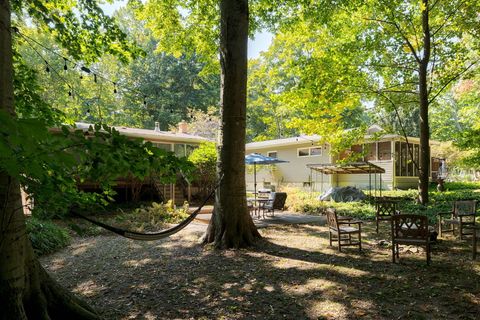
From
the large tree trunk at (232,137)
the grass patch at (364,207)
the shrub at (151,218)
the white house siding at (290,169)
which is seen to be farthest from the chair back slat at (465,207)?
the white house siding at (290,169)

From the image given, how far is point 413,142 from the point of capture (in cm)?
2020

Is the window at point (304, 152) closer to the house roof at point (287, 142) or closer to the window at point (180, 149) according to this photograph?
the house roof at point (287, 142)

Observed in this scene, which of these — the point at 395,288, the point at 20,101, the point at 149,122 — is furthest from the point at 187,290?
the point at 149,122

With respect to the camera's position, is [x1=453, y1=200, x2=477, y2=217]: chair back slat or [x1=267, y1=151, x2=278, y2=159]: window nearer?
[x1=453, y1=200, x2=477, y2=217]: chair back slat

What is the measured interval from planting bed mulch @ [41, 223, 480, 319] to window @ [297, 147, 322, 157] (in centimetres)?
1418

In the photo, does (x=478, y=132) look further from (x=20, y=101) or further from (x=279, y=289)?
(x=20, y=101)

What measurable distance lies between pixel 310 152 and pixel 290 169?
6.58ft

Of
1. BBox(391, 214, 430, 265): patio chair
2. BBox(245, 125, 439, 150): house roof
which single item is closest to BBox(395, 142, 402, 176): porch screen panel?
BBox(245, 125, 439, 150): house roof

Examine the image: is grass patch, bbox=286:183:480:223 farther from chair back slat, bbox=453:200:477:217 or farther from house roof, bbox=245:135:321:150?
house roof, bbox=245:135:321:150

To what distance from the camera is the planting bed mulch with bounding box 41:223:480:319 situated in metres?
3.73

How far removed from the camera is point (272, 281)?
185 inches

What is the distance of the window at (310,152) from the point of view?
2125 cm

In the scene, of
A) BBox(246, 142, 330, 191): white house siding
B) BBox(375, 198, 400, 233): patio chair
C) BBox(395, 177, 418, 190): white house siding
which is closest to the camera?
BBox(375, 198, 400, 233): patio chair

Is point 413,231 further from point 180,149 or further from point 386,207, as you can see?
point 180,149
